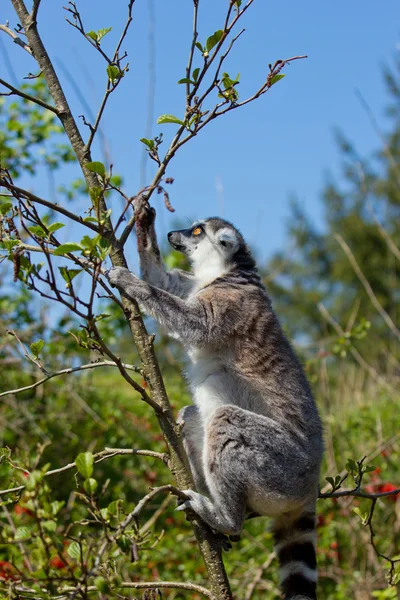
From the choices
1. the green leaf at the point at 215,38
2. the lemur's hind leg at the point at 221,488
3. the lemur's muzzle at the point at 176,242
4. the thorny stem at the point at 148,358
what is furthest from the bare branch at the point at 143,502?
the lemur's muzzle at the point at 176,242

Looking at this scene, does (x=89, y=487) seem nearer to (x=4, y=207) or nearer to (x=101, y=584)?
(x=101, y=584)

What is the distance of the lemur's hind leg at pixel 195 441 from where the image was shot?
3562mm

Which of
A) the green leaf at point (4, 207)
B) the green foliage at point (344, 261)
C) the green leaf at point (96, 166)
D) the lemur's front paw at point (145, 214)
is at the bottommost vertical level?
the green leaf at point (96, 166)

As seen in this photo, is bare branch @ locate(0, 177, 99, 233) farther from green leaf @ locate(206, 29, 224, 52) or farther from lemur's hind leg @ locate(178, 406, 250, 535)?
lemur's hind leg @ locate(178, 406, 250, 535)

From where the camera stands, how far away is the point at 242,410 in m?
3.31

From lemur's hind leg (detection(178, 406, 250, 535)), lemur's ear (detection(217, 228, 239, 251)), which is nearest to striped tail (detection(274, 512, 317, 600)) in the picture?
lemur's hind leg (detection(178, 406, 250, 535))

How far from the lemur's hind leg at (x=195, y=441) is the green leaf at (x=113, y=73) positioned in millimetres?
1844

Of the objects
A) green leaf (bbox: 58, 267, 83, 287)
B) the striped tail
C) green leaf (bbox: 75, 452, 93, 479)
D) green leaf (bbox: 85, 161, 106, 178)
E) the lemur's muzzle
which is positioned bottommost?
the striped tail

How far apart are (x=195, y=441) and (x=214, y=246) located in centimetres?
133

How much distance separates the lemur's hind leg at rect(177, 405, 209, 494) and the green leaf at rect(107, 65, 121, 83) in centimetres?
184

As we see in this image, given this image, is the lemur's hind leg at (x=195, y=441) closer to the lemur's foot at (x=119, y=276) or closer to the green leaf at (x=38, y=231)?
the lemur's foot at (x=119, y=276)

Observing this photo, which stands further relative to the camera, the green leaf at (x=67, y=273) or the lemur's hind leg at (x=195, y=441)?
the lemur's hind leg at (x=195, y=441)

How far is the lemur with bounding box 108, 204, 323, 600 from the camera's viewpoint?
3164 mm

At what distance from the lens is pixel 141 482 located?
24.5 ft
